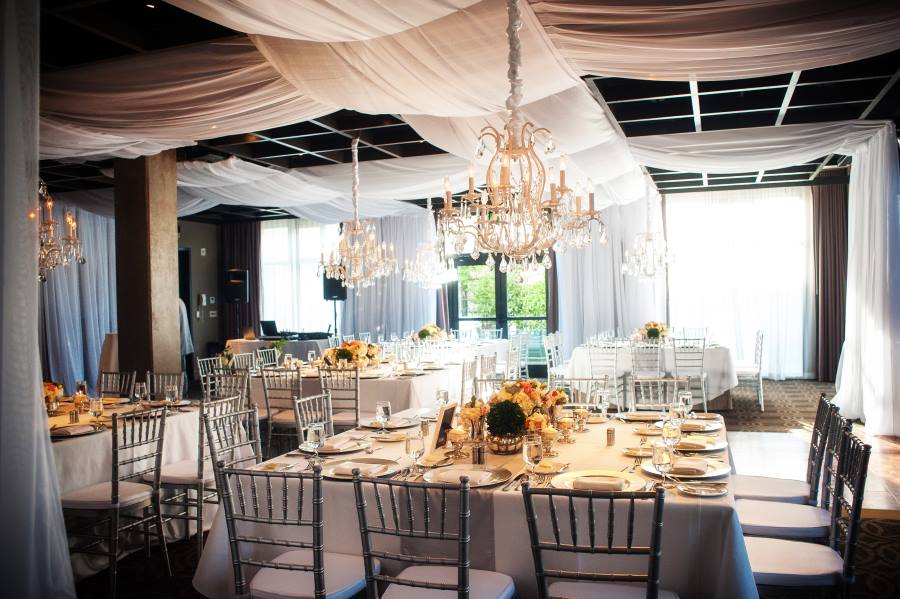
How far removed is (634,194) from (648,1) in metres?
6.66

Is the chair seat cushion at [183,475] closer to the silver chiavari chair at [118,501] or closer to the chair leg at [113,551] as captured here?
the silver chiavari chair at [118,501]

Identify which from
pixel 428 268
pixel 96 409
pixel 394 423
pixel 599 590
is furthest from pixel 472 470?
pixel 428 268

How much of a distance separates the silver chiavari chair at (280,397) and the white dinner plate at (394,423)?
6.58 ft

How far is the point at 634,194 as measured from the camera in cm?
1029

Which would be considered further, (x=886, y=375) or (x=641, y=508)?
(x=886, y=375)

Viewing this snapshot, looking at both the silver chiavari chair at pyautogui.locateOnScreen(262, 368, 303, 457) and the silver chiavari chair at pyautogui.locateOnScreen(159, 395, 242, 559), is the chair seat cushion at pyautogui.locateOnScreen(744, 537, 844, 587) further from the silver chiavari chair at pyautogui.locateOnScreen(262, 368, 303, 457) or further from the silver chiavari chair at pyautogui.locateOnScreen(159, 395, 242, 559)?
the silver chiavari chair at pyautogui.locateOnScreen(262, 368, 303, 457)

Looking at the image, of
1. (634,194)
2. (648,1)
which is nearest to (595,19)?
(648,1)

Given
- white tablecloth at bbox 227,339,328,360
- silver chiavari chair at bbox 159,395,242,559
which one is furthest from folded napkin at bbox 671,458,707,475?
white tablecloth at bbox 227,339,328,360

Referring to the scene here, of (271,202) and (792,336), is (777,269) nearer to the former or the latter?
(792,336)

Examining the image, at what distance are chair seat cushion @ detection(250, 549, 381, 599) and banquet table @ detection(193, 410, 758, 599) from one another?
92 mm

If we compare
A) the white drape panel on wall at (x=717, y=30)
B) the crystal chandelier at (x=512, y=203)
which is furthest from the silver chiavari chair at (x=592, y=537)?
the white drape panel on wall at (x=717, y=30)

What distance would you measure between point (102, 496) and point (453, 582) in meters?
2.52

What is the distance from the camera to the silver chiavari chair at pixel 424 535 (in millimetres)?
2352

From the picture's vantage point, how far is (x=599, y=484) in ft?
9.01
